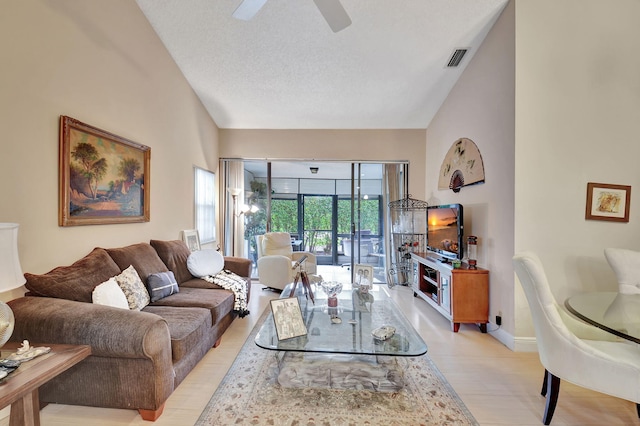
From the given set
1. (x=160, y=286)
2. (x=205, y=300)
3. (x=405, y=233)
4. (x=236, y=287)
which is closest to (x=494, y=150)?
(x=405, y=233)

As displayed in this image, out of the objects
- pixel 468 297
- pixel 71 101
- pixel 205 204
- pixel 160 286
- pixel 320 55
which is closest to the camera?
pixel 71 101

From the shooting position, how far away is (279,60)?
3.64 m

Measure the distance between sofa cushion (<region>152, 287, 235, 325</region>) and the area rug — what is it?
564 mm

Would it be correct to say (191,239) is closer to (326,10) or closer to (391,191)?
(326,10)

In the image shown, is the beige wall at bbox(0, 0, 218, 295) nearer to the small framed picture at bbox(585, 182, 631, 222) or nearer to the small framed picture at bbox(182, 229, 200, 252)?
the small framed picture at bbox(182, 229, 200, 252)

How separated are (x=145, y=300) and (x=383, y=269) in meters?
4.02

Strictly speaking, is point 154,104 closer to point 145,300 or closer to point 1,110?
point 1,110

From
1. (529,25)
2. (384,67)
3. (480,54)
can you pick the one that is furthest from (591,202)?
(384,67)

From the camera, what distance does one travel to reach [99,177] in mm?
2568

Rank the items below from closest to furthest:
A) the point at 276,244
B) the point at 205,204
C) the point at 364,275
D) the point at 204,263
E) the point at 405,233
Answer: the point at 364,275 → the point at 204,263 → the point at 205,204 → the point at 276,244 → the point at 405,233

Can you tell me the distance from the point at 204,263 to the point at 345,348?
82.7 inches

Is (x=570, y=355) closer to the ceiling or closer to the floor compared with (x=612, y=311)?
closer to the floor

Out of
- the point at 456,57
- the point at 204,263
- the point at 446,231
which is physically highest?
the point at 456,57

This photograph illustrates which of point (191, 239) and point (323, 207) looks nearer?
point (191, 239)
